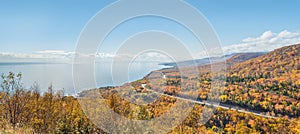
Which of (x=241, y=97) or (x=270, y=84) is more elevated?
(x=270, y=84)

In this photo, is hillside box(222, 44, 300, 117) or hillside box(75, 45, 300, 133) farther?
hillside box(222, 44, 300, 117)

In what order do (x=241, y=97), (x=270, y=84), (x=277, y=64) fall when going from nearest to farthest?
(x=241, y=97) < (x=270, y=84) < (x=277, y=64)

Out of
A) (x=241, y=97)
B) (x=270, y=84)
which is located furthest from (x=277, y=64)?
(x=241, y=97)

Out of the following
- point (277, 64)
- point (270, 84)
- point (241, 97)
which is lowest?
point (241, 97)

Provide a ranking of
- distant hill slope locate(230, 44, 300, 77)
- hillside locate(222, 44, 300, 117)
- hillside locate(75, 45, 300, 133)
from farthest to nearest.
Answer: distant hill slope locate(230, 44, 300, 77) < hillside locate(222, 44, 300, 117) < hillside locate(75, 45, 300, 133)

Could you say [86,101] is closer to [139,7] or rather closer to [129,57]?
[129,57]

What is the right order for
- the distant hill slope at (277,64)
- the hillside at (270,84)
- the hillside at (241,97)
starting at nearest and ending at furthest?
the hillside at (241,97) < the hillside at (270,84) < the distant hill slope at (277,64)

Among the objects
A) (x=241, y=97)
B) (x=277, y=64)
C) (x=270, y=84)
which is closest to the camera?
(x=241, y=97)

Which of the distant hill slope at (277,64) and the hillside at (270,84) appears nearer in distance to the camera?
the hillside at (270,84)

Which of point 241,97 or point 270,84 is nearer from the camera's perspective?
point 241,97

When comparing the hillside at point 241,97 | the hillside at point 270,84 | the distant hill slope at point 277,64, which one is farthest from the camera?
the distant hill slope at point 277,64

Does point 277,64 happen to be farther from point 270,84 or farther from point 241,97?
point 241,97
